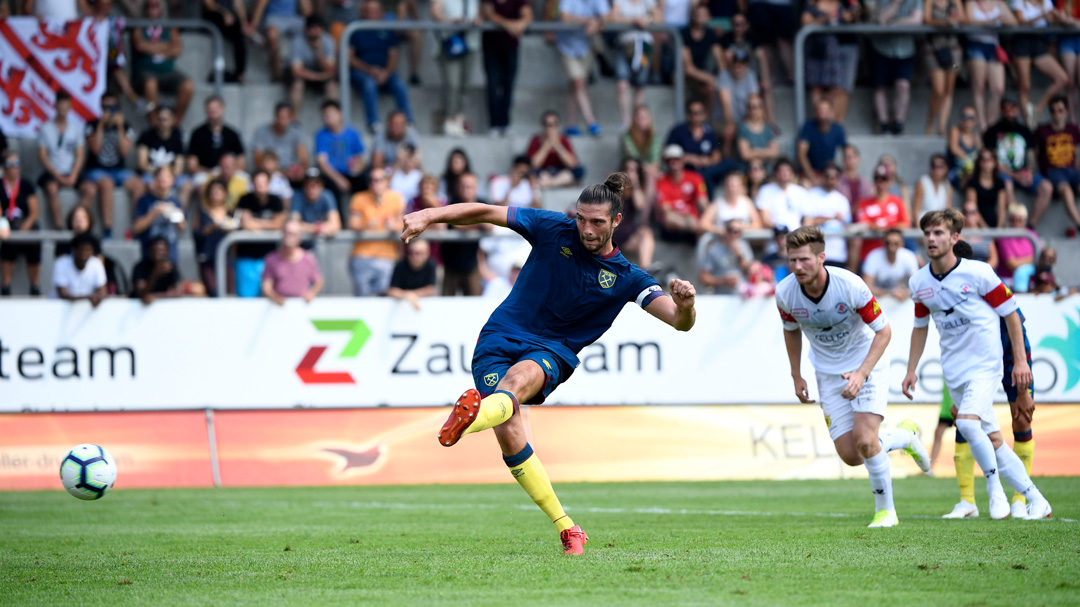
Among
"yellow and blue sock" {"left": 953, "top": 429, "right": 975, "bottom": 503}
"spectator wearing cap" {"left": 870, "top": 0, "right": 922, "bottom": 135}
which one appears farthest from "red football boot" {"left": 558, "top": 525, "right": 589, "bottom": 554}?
"spectator wearing cap" {"left": 870, "top": 0, "right": 922, "bottom": 135}

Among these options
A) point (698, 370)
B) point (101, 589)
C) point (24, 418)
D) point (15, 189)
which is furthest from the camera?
point (15, 189)

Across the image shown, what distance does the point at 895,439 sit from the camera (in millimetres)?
9844

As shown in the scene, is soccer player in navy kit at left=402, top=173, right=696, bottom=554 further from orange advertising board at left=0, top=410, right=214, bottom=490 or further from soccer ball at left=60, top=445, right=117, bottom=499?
orange advertising board at left=0, top=410, right=214, bottom=490

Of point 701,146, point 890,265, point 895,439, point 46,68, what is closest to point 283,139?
point 46,68

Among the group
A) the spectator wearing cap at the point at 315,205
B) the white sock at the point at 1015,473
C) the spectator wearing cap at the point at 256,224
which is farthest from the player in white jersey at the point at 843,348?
the spectator wearing cap at the point at 256,224

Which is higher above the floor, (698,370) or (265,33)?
(265,33)

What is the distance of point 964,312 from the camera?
948 centimetres

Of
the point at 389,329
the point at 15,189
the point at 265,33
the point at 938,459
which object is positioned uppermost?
the point at 265,33

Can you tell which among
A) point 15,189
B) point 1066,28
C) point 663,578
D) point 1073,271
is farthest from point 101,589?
point 1066,28

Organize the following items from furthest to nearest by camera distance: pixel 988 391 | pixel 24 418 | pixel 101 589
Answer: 1. pixel 24 418
2. pixel 988 391
3. pixel 101 589

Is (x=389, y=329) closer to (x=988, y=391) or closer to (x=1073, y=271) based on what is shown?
(x=988, y=391)

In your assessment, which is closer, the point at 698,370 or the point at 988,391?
the point at 988,391

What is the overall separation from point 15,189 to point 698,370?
9.33 meters

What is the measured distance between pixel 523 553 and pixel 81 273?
9.96 metres
